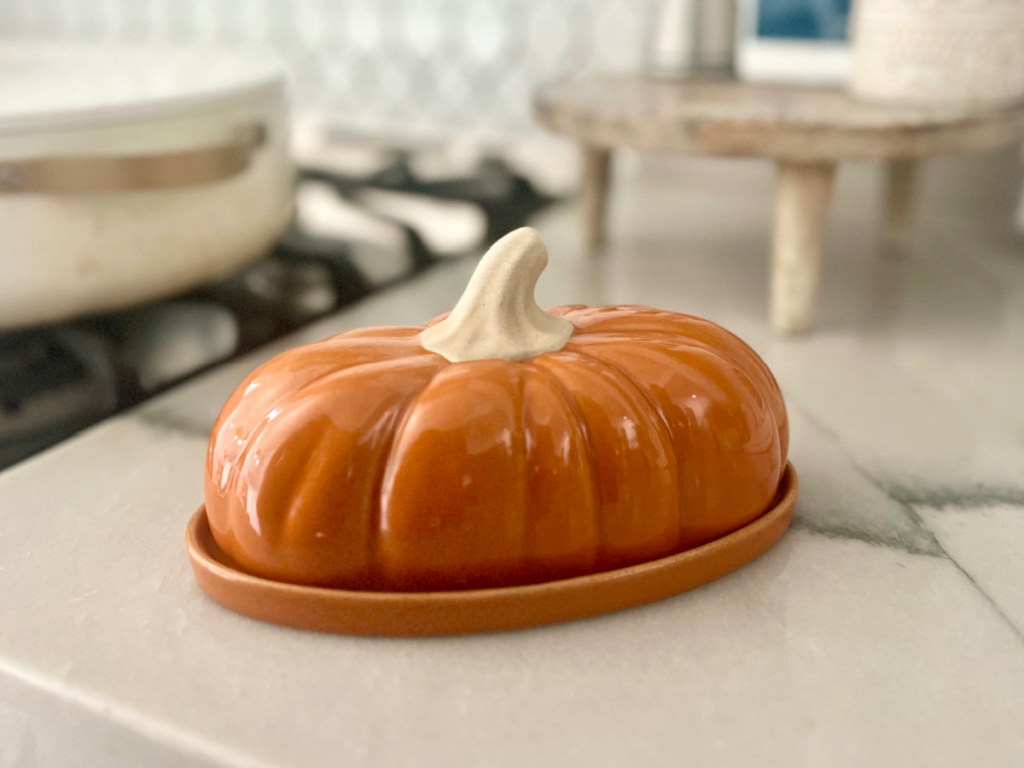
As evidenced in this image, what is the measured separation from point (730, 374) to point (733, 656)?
0.12 m

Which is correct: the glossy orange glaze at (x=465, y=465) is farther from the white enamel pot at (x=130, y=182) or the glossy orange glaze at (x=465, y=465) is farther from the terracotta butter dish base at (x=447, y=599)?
the white enamel pot at (x=130, y=182)

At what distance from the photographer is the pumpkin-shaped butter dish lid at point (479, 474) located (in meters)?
0.37

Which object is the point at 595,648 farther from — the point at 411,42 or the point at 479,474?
the point at 411,42

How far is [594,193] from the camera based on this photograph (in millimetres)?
989

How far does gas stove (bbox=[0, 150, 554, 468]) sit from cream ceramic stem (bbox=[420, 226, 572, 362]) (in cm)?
32

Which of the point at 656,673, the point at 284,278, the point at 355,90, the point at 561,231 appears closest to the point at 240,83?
the point at 284,278

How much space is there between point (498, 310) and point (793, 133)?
0.37m

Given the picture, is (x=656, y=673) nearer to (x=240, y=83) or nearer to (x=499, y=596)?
(x=499, y=596)

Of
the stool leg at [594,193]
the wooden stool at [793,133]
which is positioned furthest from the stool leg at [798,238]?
the stool leg at [594,193]

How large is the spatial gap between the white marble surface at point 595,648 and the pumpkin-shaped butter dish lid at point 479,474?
21mm

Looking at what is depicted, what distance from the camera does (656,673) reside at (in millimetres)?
377

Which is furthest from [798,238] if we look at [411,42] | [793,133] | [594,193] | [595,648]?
[411,42]

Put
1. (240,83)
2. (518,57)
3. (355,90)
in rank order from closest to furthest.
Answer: (240,83)
(518,57)
(355,90)

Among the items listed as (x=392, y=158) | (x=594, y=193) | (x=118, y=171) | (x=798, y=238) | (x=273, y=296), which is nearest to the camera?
(x=118, y=171)
